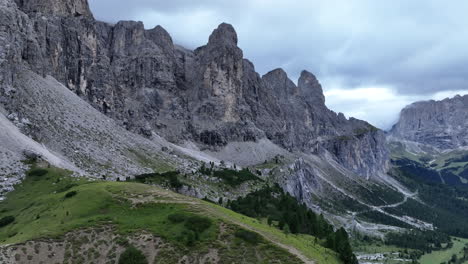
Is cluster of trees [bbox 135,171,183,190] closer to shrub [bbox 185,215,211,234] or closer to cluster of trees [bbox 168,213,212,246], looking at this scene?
cluster of trees [bbox 168,213,212,246]

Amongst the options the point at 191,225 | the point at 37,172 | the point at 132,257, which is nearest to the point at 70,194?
the point at 132,257

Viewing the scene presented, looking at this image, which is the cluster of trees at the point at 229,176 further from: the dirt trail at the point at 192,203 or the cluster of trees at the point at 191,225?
the cluster of trees at the point at 191,225

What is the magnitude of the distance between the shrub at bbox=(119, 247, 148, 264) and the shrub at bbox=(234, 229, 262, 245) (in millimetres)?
13223

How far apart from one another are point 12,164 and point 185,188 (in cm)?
5049

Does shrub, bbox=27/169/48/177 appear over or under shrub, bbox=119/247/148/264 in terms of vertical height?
over

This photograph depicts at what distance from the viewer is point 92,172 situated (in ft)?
410

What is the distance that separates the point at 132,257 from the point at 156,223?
8012 mm

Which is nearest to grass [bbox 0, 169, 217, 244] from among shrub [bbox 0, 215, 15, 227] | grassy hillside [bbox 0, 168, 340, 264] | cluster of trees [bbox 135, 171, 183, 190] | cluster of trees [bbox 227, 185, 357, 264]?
grassy hillside [bbox 0, 168, 340, 264]

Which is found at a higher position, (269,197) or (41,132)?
(41,132)

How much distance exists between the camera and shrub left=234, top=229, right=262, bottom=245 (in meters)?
55.4

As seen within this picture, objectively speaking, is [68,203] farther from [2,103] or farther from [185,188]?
[2,103]

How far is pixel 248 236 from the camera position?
55969mm

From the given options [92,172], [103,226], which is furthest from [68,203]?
[92,172]

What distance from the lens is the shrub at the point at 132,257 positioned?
171 ft
